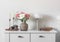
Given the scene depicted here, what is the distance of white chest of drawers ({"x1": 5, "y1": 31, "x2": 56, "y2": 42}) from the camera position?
3164mm

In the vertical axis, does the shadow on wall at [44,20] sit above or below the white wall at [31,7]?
below

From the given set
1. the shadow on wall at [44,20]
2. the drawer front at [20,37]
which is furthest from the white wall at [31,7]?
the drawer front at [20,37]

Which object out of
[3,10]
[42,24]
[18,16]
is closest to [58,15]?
[42,24]

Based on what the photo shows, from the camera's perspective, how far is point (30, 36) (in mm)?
3186

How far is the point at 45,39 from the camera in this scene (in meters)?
3.17

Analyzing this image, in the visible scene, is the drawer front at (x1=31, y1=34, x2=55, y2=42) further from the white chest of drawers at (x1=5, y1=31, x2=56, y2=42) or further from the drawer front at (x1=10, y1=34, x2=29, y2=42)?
the drawer front at (x1=10, y1=34, x2=29, y2=42)

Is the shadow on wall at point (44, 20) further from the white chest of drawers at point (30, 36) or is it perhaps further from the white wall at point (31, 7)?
the white chest of drawers at point (30, 36)

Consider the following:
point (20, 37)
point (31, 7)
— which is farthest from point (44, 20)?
point (20, 37)

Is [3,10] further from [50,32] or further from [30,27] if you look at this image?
[50,32]

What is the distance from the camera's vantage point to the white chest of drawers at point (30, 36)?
316cm

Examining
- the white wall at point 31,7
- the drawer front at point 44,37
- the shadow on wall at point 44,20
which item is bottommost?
the drawer front at point 44,37

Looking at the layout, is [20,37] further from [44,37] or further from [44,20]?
[44,20]

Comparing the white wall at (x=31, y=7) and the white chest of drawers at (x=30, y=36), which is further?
the white wall at (x=31, y=7)

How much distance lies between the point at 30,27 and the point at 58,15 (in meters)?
0.70
